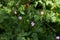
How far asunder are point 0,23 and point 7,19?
0.10 m

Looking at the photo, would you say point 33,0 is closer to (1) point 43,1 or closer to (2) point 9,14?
(1) point 43,1

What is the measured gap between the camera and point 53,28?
3.19 m

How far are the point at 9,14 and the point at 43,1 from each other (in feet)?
1.45

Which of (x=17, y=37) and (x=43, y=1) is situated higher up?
(x=43, y=1)

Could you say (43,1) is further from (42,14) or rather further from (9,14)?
(9,14)

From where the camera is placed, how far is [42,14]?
3.13 metres

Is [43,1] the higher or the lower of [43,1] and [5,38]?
the higher

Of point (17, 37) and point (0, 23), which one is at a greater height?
point (0, 23)

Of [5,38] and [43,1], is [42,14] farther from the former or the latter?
[5,38]

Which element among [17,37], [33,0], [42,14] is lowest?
[17,37]

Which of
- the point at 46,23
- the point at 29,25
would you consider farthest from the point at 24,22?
the point at 46,23

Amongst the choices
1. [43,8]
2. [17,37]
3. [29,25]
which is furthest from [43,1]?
[17,37]

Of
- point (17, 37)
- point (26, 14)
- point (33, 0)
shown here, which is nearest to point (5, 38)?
point (17, 37)

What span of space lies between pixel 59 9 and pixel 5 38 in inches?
29.1
